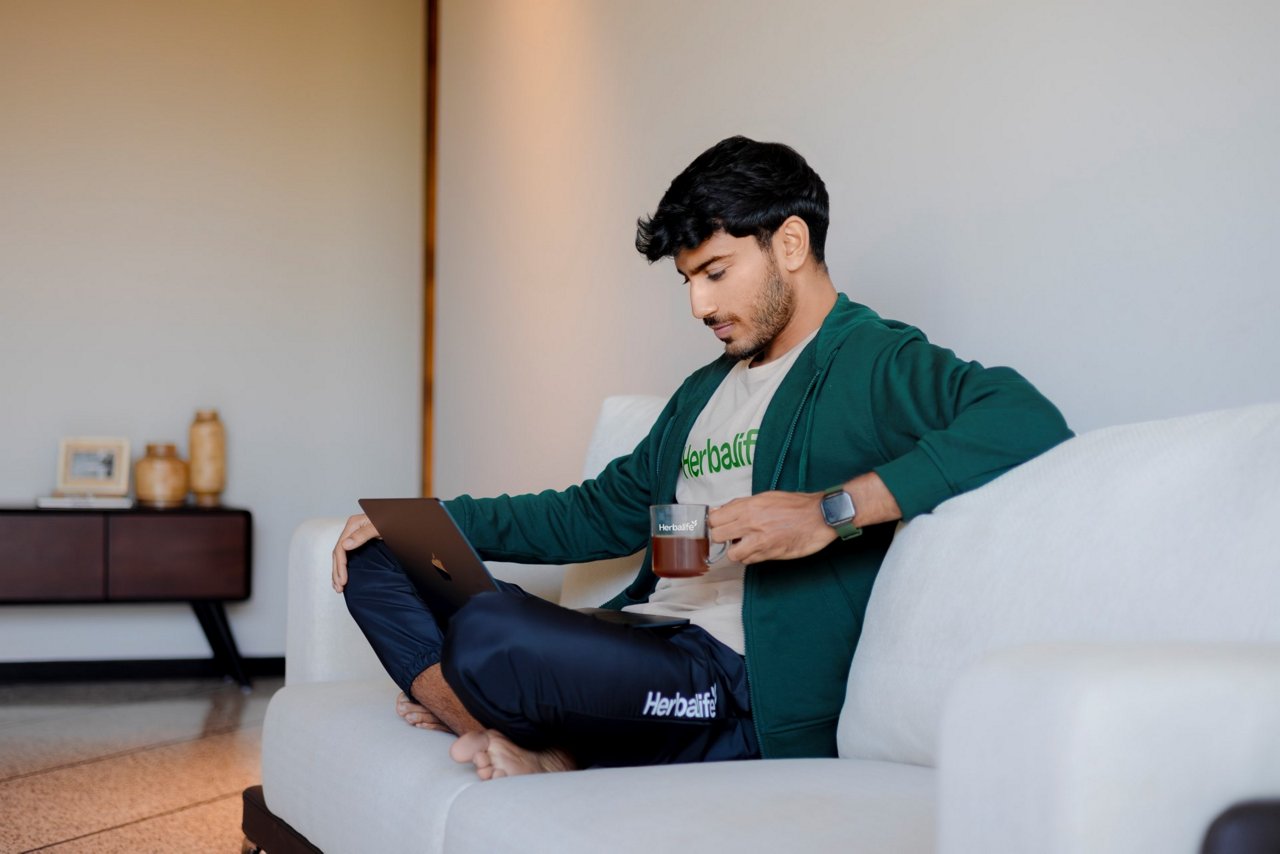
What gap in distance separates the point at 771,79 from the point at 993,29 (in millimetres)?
658

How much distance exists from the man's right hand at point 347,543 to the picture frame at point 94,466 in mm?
3084

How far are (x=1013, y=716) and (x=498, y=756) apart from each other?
786 millimetres

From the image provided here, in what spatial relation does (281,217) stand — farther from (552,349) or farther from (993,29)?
(993,29)

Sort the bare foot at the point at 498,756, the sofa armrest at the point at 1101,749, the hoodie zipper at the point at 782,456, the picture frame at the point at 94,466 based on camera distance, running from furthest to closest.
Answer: the picture frame at the point at 94,466 < the hoodie zipper at the point at 782,456 < the bare foot at the point at 498,756 < the sofa armrest at the point at 1101,749

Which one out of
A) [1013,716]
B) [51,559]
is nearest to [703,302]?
[1013,716]

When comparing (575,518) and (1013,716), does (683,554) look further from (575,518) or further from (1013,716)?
(1013,716)

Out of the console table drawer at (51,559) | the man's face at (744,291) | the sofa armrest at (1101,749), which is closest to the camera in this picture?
the sofa armrest at (1101,749)

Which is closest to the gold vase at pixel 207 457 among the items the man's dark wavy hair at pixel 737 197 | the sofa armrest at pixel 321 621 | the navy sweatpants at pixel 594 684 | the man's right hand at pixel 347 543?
the sofa armrest at pixel 321 621

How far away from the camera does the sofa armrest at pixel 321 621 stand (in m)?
2.21

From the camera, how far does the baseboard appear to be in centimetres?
480

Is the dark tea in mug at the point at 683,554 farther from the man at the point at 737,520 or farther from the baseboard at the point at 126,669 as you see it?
the baseboard at the point at 126,669

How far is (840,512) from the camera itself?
5.08ft

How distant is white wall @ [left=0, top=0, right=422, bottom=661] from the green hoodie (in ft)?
11.8

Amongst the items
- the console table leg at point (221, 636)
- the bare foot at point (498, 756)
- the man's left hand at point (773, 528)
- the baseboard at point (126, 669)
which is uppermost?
the man's left hand at point (773, 528)
